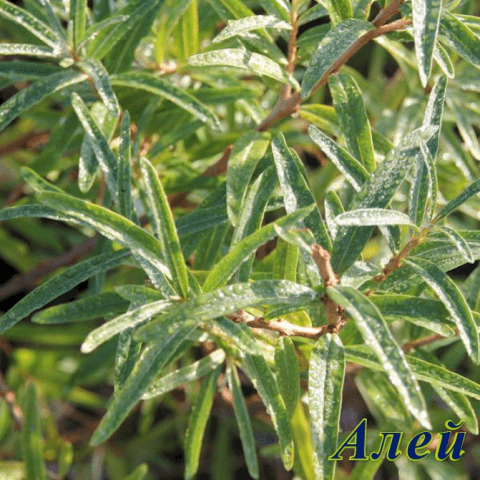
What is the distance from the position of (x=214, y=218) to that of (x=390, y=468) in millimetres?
948

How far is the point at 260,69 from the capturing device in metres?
0.85

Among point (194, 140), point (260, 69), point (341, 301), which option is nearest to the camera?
point (341, 301)

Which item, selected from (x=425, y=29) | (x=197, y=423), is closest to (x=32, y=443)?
(x=197, y=423)

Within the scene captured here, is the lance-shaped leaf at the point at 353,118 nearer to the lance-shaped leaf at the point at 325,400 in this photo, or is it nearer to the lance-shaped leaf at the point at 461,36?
the lance-shaped leaf at the point at 461,36

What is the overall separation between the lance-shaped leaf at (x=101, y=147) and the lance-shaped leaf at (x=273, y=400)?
0.28 metres

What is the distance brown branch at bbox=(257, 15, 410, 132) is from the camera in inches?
31.0

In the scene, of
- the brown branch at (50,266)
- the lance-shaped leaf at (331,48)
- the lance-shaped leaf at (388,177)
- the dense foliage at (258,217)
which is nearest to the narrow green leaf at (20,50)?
the dense foliage at (258,217)

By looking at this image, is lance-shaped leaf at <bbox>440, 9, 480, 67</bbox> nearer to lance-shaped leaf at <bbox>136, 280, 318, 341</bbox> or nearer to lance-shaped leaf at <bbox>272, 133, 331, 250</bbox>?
lance-shaped leaf at <bbox>272, 133, 331, 250</bbox>

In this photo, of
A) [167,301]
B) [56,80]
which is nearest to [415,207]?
[167,301]

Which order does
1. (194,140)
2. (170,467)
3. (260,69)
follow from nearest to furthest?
1. (260,69)
2. (194,140)
3. (170,467)

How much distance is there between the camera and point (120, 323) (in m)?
0.63

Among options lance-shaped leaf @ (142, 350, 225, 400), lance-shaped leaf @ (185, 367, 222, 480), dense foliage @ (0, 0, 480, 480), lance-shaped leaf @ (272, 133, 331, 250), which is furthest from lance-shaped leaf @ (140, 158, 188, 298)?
lance-shaped leaf @ (185, 367, 222, 480)

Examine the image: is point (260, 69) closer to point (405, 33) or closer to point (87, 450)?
point (405, 33)

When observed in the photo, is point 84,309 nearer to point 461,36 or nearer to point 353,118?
point 353,118
